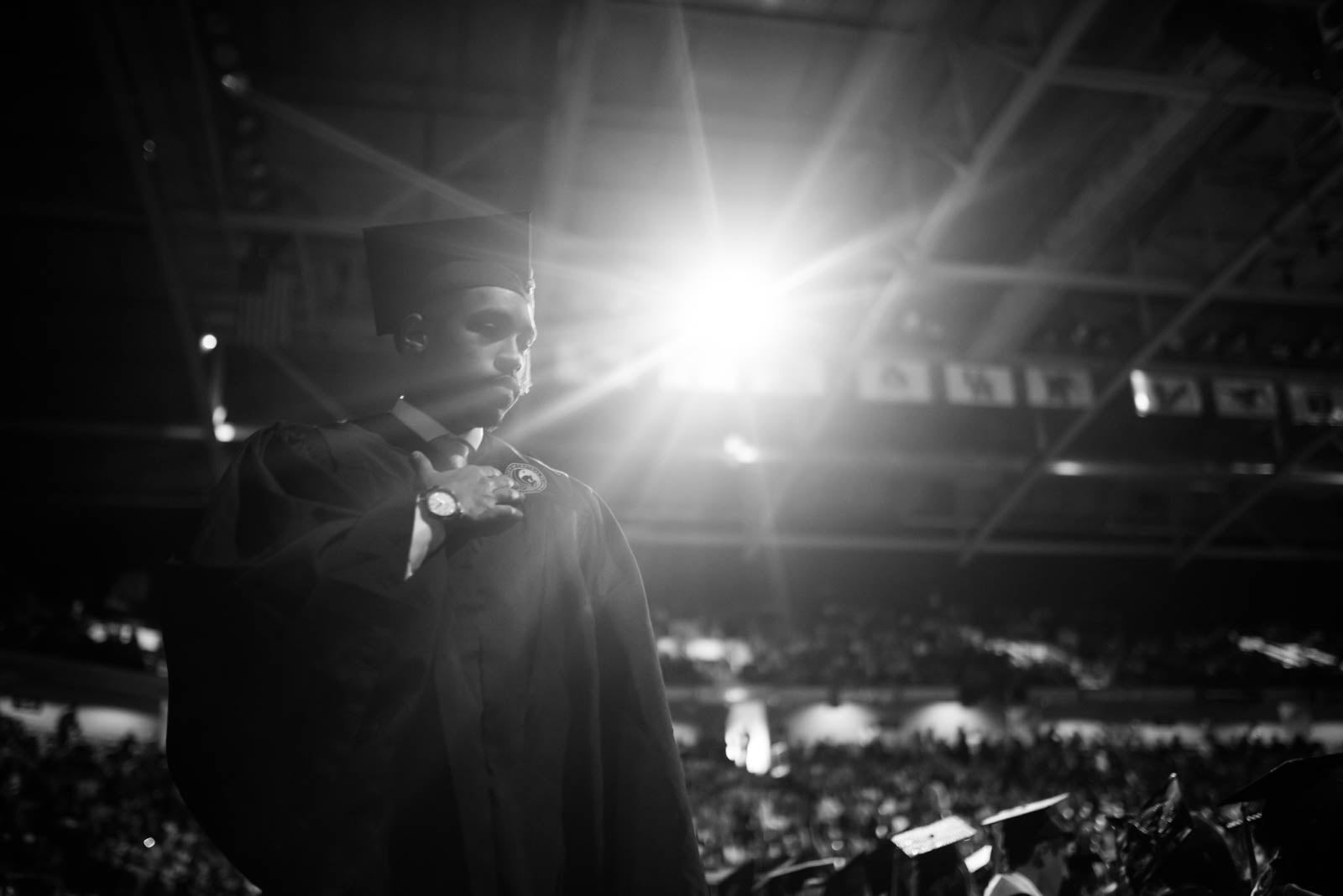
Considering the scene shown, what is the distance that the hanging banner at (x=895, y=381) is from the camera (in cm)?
1481

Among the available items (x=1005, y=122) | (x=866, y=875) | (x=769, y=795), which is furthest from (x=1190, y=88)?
(x=866, y=875)

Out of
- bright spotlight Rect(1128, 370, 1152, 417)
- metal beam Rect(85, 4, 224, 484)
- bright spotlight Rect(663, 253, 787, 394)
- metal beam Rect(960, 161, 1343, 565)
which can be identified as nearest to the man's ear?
metal beam Rect(85, 4, 224, 484)

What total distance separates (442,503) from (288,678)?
0.34 m

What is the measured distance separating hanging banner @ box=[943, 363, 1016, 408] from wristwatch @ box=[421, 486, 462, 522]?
47.1ft

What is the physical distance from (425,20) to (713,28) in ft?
9.96

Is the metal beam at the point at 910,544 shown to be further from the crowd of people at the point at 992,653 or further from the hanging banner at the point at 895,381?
the hanging banner at the point at 895,381

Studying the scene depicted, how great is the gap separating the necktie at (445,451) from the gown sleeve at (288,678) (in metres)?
0.29

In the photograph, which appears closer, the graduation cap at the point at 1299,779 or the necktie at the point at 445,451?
the necktie at the point at 445,451

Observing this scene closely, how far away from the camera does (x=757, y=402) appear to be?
15062 millimetres

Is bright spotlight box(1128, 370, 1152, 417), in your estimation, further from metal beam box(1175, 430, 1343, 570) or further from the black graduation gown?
the black graduation gown

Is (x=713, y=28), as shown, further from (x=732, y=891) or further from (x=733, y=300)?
(x=732, y=891)

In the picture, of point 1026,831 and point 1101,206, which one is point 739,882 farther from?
point 1101,206

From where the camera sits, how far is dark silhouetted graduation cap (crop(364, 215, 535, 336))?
1.86 m

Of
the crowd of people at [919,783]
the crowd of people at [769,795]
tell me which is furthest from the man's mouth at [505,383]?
the crowd of people at [919,783]
